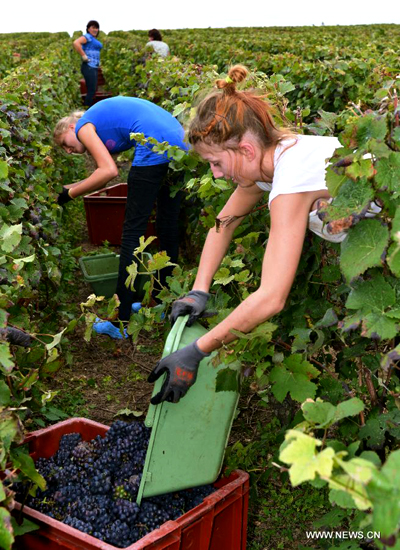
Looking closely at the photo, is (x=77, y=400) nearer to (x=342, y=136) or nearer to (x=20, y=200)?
(x=20, y=200)

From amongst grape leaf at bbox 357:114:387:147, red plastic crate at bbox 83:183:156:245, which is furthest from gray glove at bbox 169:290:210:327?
red plastic crate at bbox 83:183:156:245

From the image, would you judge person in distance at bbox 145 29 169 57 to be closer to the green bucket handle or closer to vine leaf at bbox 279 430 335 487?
the green bucket handle

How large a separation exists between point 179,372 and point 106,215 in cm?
404

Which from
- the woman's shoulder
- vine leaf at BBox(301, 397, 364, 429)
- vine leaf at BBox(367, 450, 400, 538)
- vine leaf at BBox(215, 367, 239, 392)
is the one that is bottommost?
vine leaf at BBox(215, 367, 239, 392)

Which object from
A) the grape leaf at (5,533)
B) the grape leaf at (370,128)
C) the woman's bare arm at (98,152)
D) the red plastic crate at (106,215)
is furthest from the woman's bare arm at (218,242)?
the red plastic crate at (106,215)

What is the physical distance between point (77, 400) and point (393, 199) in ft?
8.61

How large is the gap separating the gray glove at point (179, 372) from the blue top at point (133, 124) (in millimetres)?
2317

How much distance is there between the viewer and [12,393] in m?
1.98

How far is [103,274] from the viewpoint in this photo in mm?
4918

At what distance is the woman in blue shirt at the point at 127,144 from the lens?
13.5 feet

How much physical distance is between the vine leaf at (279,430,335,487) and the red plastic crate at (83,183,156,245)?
4613mm

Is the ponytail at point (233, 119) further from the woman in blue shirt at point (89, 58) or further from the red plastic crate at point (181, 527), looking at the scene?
the woman in blue shirt at point (89, 58)

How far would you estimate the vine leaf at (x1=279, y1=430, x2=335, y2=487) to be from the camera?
1.06 m

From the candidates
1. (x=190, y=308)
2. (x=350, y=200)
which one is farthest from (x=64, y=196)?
(x=350, y=200)
